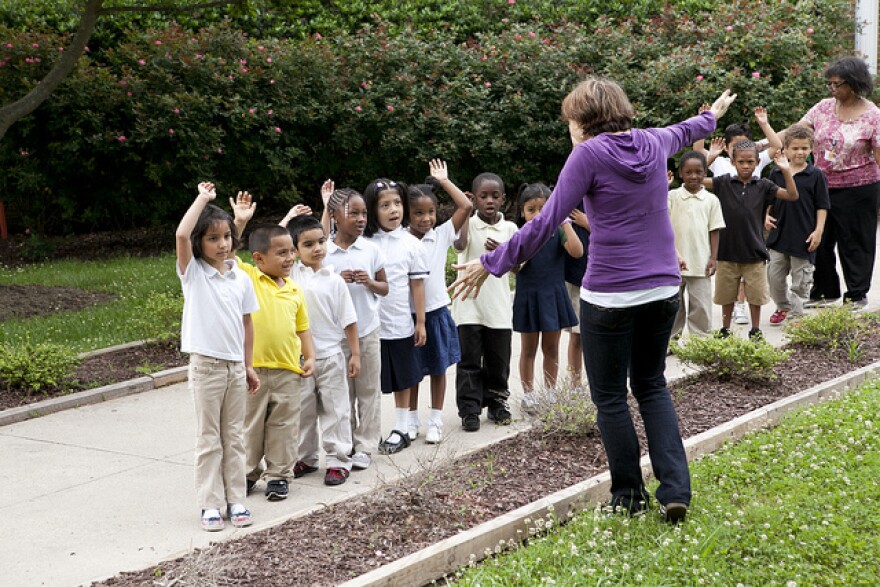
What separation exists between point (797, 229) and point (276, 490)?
6370 millimetres

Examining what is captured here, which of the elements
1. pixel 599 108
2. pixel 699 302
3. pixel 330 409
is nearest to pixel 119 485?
pixel 330 409

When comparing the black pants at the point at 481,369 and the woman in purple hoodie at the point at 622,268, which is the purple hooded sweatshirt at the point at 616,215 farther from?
the black pants at the point at 481,369

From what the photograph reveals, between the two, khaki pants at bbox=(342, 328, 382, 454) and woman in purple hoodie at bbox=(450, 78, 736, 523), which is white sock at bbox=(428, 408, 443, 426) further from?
woman in purple hoodie at bbox=(450, 78, 736, 523)

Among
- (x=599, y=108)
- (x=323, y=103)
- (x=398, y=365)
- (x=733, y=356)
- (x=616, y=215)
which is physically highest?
(x=323, y=103)

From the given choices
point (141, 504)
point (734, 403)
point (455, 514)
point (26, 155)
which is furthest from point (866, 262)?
point (26, 155)

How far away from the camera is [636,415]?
675 centimetres

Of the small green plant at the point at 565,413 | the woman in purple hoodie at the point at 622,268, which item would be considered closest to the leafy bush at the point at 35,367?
the small green plant at the point at 565,413

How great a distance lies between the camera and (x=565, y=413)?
20.5 ft

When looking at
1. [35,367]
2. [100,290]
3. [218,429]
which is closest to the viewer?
[218,429]

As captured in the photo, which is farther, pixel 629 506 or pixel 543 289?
A: pixel 543 289

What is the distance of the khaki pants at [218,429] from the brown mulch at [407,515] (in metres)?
0.47

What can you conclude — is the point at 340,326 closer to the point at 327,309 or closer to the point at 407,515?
the point at 327,309

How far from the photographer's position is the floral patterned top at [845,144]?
33.1 ft

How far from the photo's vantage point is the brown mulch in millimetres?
4520
